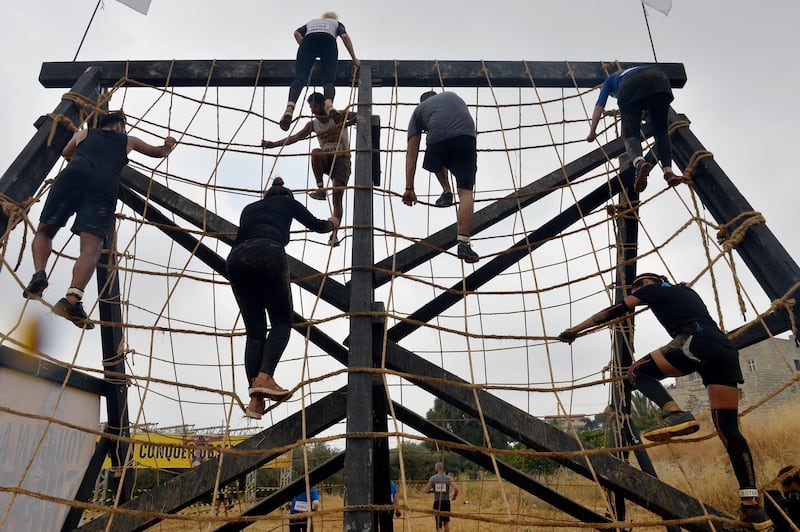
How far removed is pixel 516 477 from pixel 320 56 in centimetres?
318

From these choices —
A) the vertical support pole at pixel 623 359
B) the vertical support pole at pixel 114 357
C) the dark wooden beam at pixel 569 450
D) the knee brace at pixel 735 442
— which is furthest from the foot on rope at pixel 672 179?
the vertical support pole at pixel 114 357

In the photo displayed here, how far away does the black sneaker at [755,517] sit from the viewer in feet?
7.69

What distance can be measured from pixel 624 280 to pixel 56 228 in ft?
13.3

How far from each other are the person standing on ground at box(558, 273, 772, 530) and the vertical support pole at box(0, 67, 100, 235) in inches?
135

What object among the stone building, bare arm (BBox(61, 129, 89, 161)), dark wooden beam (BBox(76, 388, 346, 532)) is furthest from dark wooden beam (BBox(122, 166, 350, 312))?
the stone building

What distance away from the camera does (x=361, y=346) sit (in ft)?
8.61

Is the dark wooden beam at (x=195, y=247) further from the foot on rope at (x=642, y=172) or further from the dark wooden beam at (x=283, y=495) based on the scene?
the foot on rope at (x=642, y=172)

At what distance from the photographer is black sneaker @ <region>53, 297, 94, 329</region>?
293 cm

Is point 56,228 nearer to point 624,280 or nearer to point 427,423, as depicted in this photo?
point 427,423

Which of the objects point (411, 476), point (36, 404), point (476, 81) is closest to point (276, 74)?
point (476, 81)

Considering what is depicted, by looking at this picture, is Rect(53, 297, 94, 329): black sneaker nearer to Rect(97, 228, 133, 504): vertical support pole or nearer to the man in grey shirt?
Rect(97, 228, 133, 504): vertical support pole

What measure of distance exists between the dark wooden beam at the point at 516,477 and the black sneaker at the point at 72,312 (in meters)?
1.87

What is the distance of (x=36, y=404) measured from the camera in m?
3.54

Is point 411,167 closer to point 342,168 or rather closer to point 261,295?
point 342,168
